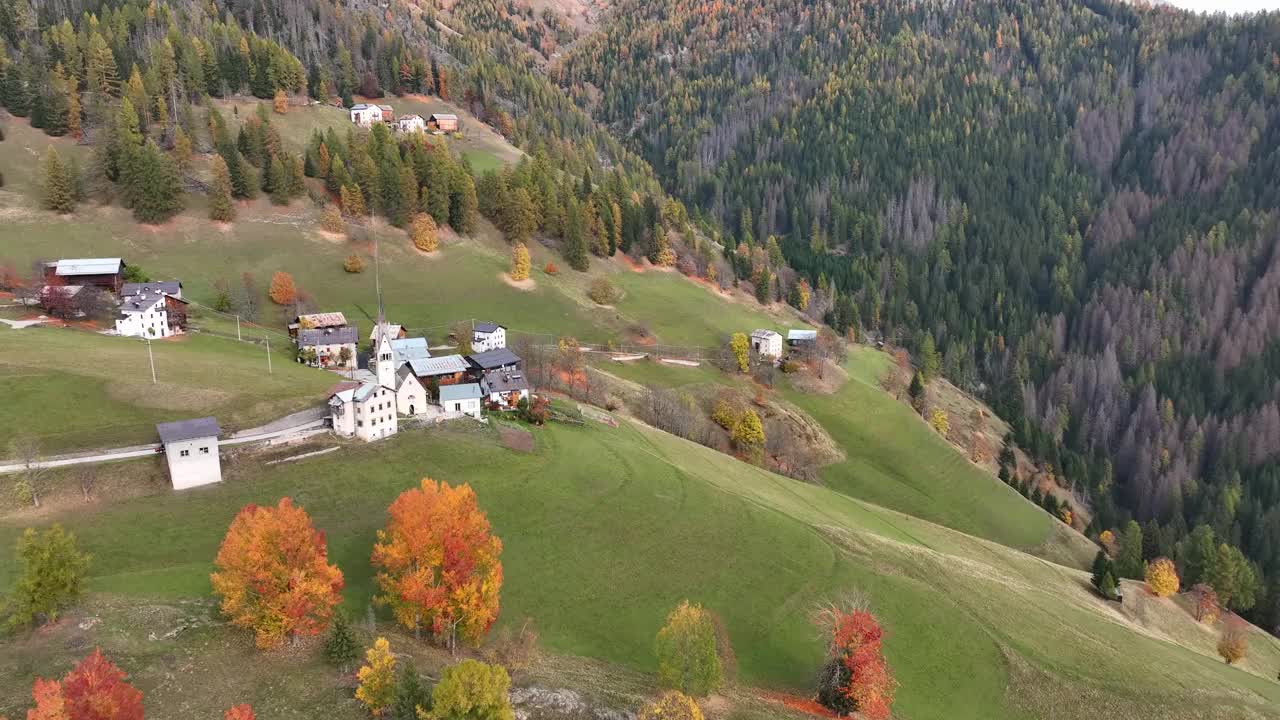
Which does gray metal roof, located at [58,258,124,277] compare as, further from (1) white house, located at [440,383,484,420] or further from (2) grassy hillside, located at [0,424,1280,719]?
(2) grassy hillside, located at [0,424,1280,719]

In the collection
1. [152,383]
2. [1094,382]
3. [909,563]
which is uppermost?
[152,383]

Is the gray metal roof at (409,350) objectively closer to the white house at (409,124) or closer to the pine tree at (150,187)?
the pine tree at (150,187)

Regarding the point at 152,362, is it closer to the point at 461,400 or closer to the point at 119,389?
the point at 119,389

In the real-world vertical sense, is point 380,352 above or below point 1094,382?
above

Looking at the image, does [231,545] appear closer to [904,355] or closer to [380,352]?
[380,352]

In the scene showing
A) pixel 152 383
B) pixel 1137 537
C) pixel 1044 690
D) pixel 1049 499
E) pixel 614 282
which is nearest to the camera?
pixel 1044 690

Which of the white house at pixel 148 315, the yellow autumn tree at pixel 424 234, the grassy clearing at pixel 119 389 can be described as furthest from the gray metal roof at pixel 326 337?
the yellow autumn tree at pixel 424 234

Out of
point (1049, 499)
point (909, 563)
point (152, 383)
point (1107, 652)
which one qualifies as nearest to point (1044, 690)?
point (1107, 652)
